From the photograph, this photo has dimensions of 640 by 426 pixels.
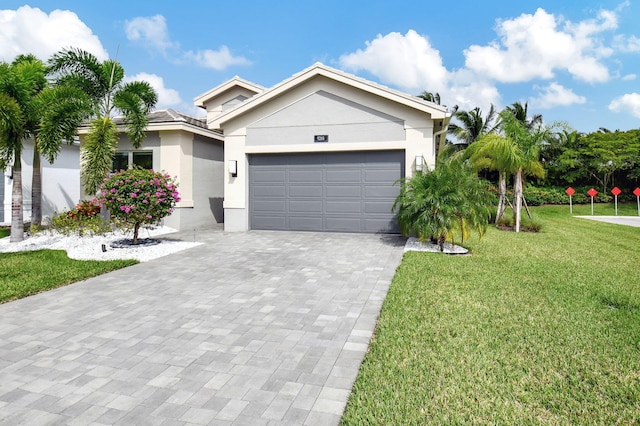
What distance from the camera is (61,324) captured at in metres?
4.66

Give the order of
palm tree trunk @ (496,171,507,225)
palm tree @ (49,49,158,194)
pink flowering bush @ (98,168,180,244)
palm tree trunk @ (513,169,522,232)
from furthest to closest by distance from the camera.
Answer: palm tree trunk @ (496,171,507,225), palm tree trunk @ (513,169,522,232), palm tree @ (49,49,158,194), pink flowering bush @ (98,168,180,244)

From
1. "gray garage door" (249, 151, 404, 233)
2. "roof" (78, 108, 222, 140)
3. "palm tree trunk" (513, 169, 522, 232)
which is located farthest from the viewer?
"palm tree trunk" (513, 169, 522, 232)

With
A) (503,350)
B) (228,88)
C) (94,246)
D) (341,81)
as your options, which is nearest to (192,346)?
(503,350)

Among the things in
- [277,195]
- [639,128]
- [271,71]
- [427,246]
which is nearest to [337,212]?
[277,195]

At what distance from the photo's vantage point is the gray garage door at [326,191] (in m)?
11.7

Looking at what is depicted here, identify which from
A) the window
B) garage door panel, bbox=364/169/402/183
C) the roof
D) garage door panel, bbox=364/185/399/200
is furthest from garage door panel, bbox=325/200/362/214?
the window

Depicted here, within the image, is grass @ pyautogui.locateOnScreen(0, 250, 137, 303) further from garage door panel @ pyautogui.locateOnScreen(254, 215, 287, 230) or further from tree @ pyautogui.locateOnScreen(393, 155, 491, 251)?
tree @ pyautogui.locateOnScreen(393, 155, 491, 251)

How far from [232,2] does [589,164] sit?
3337cm

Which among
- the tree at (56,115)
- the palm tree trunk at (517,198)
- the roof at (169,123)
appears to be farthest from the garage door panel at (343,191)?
the tree at (56,115)

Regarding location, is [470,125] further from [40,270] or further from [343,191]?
Result: [40,270]

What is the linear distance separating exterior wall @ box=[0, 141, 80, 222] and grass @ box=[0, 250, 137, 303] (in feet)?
28.6

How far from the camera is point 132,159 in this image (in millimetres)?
14023

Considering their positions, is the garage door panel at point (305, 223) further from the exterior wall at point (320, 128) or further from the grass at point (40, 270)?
the grass at point (40, 270)

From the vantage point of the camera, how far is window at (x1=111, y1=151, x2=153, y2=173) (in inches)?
547
